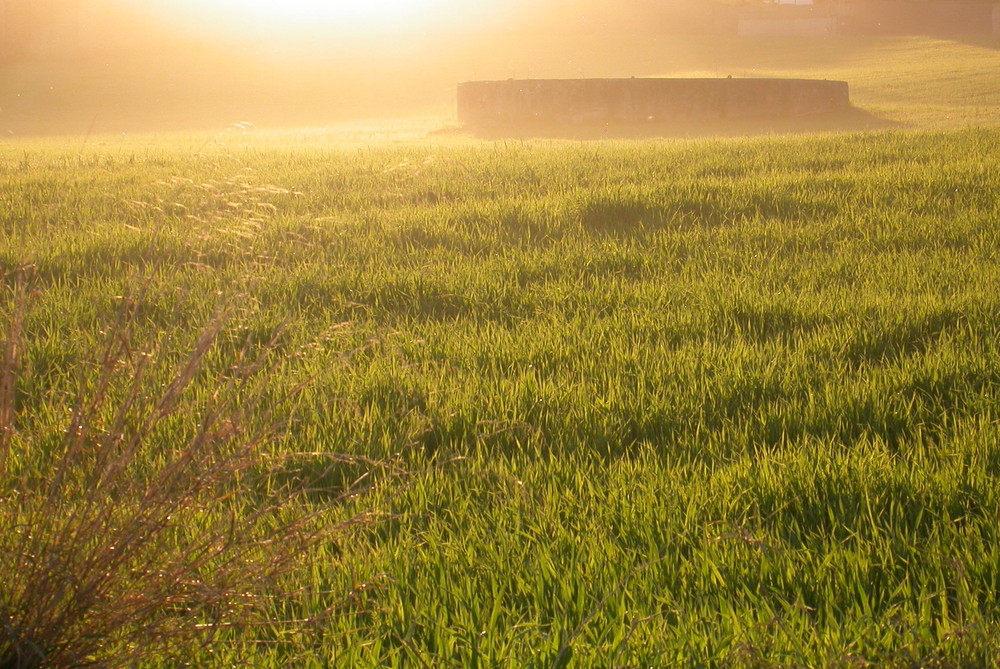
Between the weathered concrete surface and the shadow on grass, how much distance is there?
5.7 inches

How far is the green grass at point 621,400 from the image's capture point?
1797 mm

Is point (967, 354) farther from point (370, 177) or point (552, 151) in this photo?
point (552, 151)

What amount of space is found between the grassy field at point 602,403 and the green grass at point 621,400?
13mm

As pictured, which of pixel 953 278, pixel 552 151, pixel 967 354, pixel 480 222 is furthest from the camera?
pixel 552 151

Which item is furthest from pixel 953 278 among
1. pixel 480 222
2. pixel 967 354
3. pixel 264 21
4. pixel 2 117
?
pixel 264 21

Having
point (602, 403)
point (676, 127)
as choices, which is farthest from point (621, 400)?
point (676, 127)

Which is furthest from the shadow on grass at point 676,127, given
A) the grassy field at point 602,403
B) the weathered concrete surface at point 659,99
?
the grassy field at point 602,403

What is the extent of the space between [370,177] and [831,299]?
5542 mm

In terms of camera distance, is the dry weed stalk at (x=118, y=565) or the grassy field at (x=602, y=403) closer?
the dry weed stalk at (x=118, y=565)

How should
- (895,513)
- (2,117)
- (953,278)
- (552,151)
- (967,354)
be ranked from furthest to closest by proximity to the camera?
(2,117), (552,151), (953,278), (967,354), (895,513)

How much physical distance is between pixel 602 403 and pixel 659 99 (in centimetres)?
1896

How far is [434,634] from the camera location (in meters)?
1.76

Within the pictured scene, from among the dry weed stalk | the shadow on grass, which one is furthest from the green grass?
the shadow on grass

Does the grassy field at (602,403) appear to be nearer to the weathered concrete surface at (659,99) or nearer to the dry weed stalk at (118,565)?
the dry weed stalk at (118,565)
